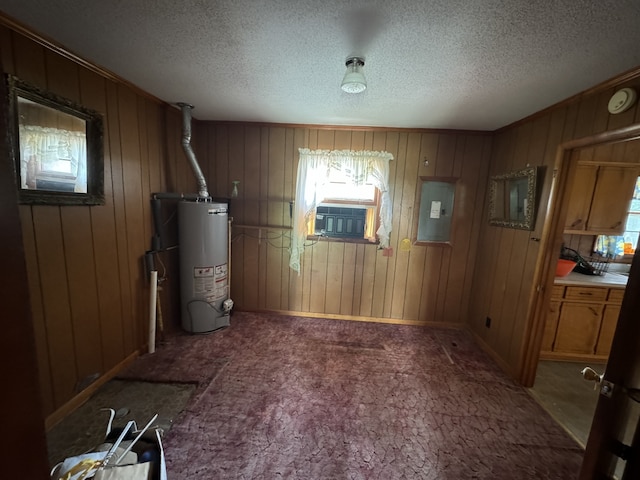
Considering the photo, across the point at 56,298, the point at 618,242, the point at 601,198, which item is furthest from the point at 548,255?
the point at 56,298

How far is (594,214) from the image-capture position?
256cm

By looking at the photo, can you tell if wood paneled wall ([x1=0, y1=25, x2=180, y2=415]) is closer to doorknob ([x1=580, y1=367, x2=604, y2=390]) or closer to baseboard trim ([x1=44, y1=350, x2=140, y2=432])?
baseboard trim ([x1=44, y1=350, x2=140, y2=432])

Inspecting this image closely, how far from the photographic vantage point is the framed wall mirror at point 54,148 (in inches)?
54.6

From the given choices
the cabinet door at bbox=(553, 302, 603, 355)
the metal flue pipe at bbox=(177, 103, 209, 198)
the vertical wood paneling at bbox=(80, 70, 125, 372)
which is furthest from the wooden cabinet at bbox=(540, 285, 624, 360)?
the vertical wood paneling at bbox=(80, 70, 125, 372)

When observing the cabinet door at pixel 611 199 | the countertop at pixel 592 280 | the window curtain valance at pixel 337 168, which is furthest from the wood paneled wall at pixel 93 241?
the cabinet door at pixel 611 199

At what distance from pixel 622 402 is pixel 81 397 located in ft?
9.04

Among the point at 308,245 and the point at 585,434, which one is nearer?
the point at 585,434

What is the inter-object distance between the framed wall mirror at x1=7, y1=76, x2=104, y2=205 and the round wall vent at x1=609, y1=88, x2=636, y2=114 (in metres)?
3.33

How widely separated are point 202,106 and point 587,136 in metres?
3.10

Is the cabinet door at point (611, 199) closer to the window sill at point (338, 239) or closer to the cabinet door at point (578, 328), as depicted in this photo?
the cabinet door at point (578, 328)

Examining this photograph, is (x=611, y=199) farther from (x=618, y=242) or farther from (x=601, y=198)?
(x=618, y=242)

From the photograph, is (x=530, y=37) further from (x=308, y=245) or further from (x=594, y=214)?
(x=308, y=245)

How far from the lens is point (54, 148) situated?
1.57 metres

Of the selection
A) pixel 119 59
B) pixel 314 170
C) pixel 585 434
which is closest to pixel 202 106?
pixel 119 59
